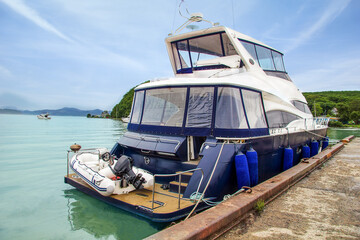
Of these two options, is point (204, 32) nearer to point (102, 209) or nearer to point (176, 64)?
point (176, 64)

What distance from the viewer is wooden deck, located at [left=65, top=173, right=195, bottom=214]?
497 centimetres

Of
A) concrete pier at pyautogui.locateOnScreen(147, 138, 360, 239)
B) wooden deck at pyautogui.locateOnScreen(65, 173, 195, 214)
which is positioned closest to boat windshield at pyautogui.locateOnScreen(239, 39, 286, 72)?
concrete pier at pyautogui.locateOnScreen(147, 138, 360, 239)

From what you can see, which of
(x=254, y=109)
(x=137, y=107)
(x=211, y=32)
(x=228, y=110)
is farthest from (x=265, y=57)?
(x=137, y=107)

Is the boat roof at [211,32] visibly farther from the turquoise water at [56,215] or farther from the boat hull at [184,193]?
the turquoise water at [56,215]

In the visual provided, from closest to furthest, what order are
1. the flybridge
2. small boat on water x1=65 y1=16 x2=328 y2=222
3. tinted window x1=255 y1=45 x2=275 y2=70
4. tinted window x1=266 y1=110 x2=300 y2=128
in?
small boat on water x1=65 y1=16 x2=328 y2=222 → tinted window x1=266 y1=110 x2=300 y2=128 → the flybridge → tinted window x1=255 y1=45 x2=275 y2=70

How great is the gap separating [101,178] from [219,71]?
532 cm

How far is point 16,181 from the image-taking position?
9500mm

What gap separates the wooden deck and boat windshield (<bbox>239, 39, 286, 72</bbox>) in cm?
647

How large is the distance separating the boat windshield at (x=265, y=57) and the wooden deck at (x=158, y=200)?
6473mm

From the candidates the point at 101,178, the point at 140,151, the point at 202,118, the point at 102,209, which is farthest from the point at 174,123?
the point at 102,209

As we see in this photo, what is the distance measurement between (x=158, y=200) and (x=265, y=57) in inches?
325

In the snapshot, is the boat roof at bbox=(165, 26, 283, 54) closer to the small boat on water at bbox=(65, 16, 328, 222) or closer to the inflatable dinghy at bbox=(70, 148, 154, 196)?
the small boat on water at bbox=(65, 16, 328, 222)

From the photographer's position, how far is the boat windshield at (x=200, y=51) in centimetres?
912

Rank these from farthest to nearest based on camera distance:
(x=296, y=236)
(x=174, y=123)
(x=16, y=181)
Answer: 1. (x=16, y=181)
2. (x=174, y=123)
3. (x=296, y=236)
